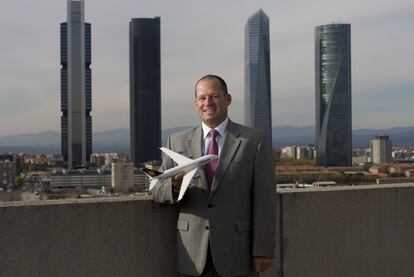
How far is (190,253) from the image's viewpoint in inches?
131

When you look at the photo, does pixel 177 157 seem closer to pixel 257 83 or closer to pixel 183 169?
pixel 183 169

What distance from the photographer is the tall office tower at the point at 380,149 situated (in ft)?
→ 500

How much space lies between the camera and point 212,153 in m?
3.30

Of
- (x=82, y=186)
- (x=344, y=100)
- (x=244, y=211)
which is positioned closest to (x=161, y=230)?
(x=244, y=211)

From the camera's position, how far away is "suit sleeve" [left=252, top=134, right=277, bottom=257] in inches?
126

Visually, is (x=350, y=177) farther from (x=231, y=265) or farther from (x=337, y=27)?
(x=231, y=265)

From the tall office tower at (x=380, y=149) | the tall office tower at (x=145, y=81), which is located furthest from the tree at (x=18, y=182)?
the tall office tower at (x=380, y=149)

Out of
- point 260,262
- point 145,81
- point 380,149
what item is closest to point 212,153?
point 260,262

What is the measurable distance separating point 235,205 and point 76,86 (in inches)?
6645

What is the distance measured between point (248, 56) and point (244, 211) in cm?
15026

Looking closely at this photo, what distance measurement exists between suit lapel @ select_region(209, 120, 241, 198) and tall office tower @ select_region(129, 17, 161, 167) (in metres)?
163

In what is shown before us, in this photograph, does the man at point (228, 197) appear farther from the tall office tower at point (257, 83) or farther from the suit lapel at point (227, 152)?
the tall office tower at point (257, 83)

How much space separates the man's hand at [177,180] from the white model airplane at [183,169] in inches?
0.7

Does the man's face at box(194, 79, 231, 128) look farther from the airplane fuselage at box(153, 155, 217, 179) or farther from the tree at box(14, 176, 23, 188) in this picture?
the tree at box(14, 176, 23, 188)
